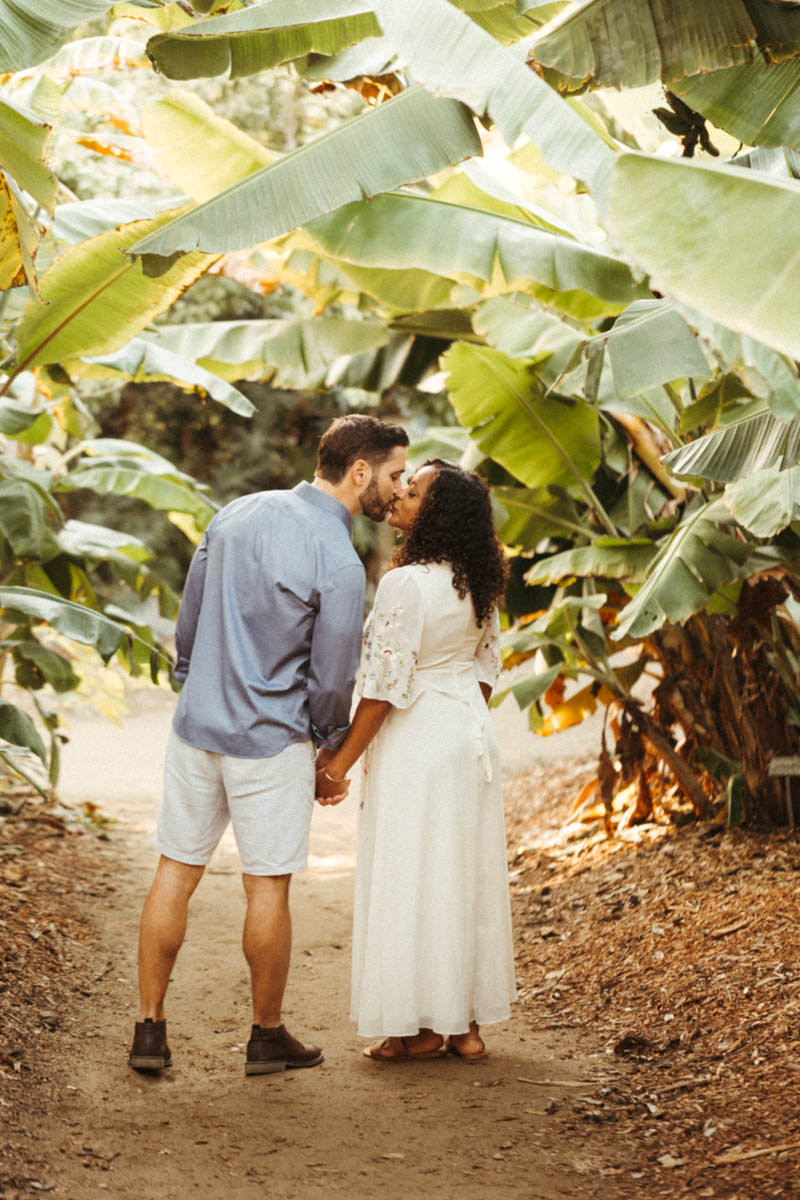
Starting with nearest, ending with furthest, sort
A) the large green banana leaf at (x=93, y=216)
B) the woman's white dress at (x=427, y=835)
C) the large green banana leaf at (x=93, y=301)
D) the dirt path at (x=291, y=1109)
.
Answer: the dirt path at (x=291, y=1109), the woman's white dress at (x=427, y=835), the large green banana leaf at (x=93, y=301), the large green banana leaf at (x=93, y=216)

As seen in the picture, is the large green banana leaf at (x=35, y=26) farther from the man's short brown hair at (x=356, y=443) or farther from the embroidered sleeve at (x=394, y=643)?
the embroidered sleeve at (x=394, y=643)

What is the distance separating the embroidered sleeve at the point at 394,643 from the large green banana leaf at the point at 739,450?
101cm

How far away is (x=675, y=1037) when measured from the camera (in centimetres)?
407

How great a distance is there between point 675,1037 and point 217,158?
3.96 meters

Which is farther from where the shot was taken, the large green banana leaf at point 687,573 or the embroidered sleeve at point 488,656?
the large green banana leaf at point 687,573

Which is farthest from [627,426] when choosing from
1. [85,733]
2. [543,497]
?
[85,733]

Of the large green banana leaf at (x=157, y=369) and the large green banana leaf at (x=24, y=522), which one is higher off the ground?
the large green banana leaf at (x=157, y=369)

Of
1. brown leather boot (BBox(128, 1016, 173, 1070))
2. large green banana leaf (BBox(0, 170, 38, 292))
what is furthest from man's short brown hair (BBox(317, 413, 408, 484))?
brown leather boot (BBox(128, 1016, 173, 1070))

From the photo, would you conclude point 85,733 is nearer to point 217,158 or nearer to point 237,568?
point 217,158

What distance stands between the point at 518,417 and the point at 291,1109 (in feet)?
11.9

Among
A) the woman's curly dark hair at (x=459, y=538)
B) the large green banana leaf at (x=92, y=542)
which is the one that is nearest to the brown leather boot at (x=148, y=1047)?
the woman's curly dark hair at (x=459, y=538)

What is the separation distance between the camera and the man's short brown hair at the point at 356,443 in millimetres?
4023

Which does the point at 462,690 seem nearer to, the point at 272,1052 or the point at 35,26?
the point at 272,1052

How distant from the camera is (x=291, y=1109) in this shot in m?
3.58
